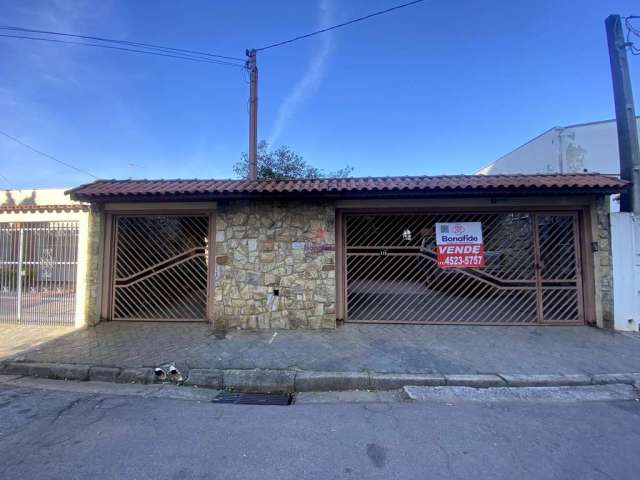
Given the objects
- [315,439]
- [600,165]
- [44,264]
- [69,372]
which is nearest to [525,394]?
[315,439]

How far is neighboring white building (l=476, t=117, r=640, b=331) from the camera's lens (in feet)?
20.4

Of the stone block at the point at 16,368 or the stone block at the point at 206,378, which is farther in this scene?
the stone block at the point at 16,368

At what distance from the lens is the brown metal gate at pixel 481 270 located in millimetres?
6680

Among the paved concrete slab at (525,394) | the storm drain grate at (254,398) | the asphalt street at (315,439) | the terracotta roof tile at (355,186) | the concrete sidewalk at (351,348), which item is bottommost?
the storm drain grate at (254,398)

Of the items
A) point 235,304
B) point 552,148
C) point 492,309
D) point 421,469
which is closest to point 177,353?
point 235,304

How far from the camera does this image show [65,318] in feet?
22.4

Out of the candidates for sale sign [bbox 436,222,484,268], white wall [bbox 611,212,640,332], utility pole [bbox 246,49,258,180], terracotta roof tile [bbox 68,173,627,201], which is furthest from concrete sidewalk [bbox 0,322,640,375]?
utility pole [bbox 246,49,258,180]

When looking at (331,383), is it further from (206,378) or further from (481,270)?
(481,270)

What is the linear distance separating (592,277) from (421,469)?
251 inches

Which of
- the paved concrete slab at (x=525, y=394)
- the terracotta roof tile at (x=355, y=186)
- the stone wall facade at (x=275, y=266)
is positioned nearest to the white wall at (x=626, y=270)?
the terracotta roof tile at (x=355, y=186)

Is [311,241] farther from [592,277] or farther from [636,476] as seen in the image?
[592,277]

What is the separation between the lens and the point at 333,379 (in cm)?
420

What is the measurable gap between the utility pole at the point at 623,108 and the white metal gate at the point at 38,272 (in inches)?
481

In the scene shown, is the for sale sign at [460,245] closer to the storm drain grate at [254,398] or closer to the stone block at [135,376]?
the storm drain grate at [254,398]
